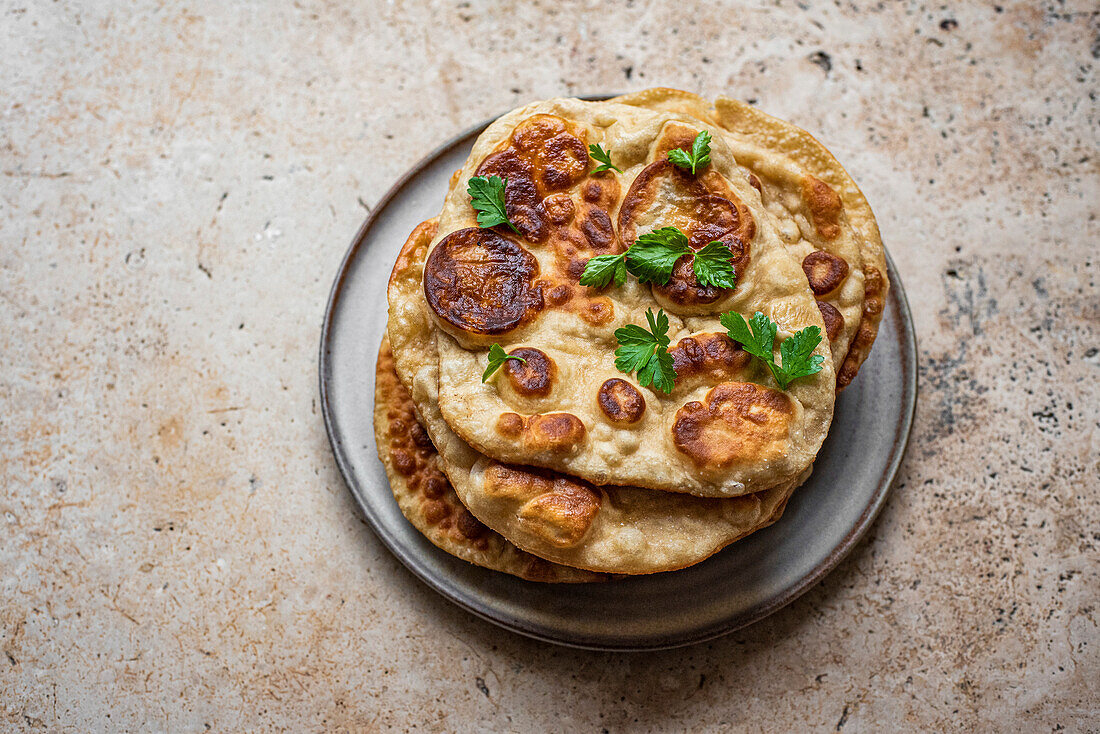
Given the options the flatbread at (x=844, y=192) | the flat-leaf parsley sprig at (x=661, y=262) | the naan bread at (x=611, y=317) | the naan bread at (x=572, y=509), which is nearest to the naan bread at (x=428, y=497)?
the naan bread at (x=572, y=509)

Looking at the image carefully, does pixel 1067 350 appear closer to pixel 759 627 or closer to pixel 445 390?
pixel 759 627

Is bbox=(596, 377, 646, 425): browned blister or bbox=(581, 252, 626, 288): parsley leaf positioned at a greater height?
bbox=(581, 252, 626, 288): parsley leaf

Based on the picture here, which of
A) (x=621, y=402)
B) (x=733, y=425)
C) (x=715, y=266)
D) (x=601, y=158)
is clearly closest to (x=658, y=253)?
(x=715, y=266)

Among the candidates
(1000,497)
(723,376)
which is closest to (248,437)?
(723,376)

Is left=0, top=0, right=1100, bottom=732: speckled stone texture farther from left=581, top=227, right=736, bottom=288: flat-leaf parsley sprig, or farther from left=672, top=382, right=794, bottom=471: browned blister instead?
left=672, top=382, right=794, bottom=471: browned blister

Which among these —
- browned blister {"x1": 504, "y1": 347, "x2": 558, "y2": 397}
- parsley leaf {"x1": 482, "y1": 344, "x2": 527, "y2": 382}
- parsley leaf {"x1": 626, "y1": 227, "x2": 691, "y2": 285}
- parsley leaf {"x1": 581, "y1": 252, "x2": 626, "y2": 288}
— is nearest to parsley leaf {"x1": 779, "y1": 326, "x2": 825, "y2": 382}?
parsley leaf {"x1": 626, "y1": 227, "x2": 691, "y2": 285}
